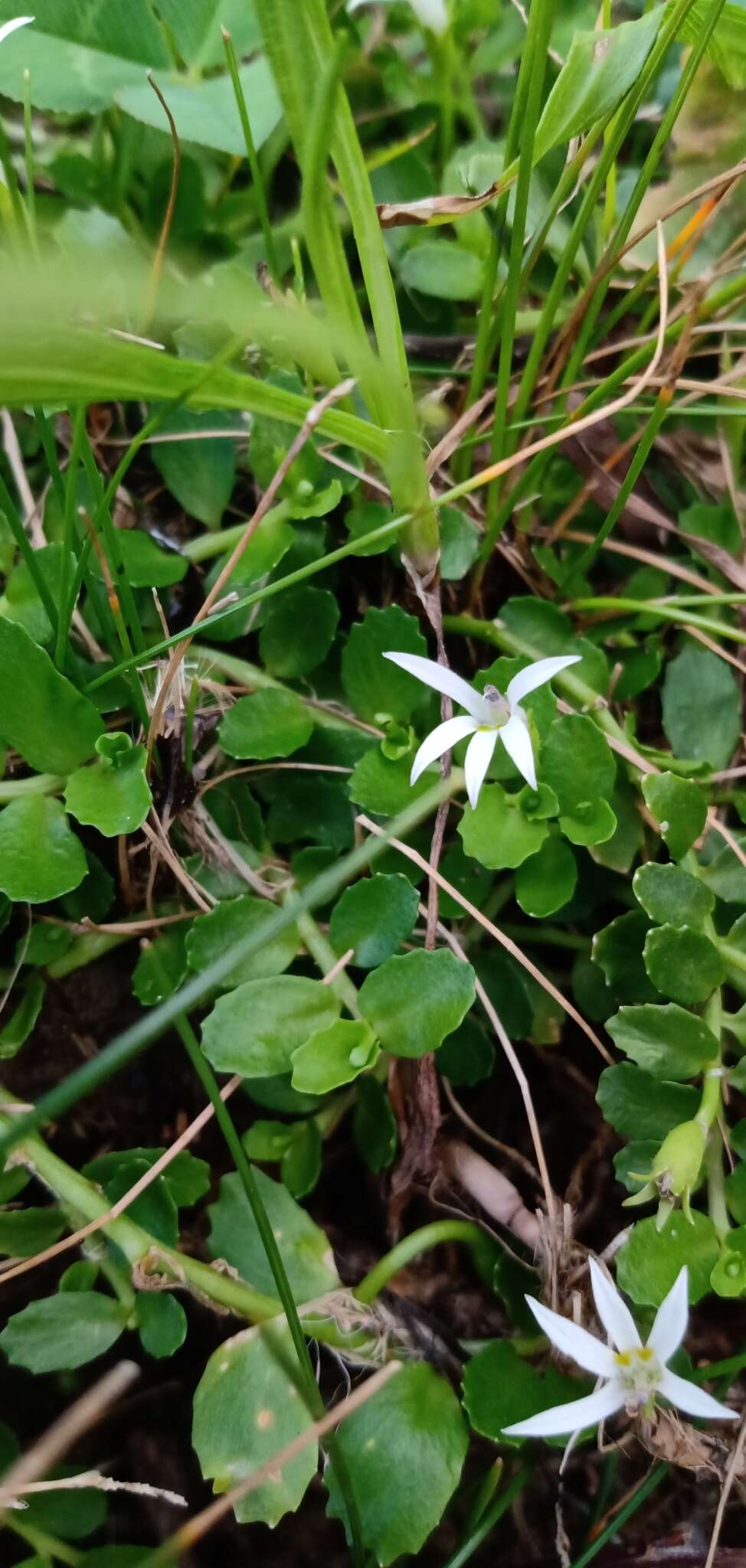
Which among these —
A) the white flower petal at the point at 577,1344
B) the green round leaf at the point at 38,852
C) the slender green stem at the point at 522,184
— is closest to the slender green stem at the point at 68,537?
the green round leaf at the point at 38,852

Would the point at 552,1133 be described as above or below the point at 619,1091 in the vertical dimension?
below

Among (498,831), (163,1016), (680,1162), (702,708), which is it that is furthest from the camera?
(702,708)

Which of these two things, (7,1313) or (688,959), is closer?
(688,959)

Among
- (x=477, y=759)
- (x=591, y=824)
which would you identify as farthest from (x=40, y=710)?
(x=591, y=824)

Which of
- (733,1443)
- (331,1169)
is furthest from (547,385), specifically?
(733,1443)

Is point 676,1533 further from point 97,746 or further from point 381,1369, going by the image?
point 97,746

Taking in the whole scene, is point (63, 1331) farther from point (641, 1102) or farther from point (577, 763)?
point (577, 763)

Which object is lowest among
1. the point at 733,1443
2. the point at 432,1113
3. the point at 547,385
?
the point at 733,1443
